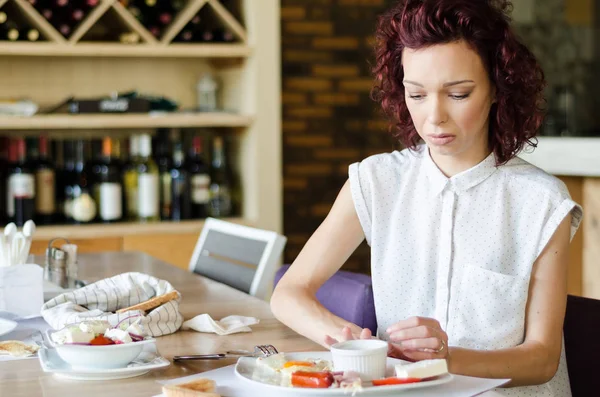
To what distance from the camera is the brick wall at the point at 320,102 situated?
4414 mm

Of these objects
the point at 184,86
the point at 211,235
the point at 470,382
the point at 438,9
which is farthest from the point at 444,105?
the point at 184,86

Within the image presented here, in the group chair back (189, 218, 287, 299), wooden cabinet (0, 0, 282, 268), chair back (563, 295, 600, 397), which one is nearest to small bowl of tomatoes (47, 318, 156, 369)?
chair back (563, 295, 600, 397)

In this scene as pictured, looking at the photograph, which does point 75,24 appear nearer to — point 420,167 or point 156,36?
point 156,36

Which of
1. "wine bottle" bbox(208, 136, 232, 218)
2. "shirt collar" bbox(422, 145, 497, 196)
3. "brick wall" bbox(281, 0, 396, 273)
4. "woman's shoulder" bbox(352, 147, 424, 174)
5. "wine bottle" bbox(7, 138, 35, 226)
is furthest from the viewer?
"brick wall" bbox(281, 0, 396, 273)

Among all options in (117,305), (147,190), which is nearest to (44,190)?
(147,190)

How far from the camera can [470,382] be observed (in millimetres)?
1176

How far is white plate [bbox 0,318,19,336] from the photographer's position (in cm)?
151

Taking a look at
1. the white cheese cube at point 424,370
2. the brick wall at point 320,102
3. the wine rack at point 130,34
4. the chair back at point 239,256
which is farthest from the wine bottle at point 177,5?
the white cheese cube at point 424,370

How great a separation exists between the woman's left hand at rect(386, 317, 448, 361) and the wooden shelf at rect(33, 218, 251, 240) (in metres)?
2.63

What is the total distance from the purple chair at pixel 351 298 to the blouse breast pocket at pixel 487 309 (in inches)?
6.4

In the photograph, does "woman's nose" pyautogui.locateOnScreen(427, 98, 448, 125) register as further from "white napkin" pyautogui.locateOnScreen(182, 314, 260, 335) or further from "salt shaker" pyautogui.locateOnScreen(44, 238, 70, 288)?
"salt shaker" pyautogui.locateOnScreen(44, 238, 70, 288)

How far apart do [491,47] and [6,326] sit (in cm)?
93

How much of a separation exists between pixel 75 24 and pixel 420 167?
242 cm

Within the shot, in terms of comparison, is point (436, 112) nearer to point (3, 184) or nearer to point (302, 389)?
point (302, 389)
